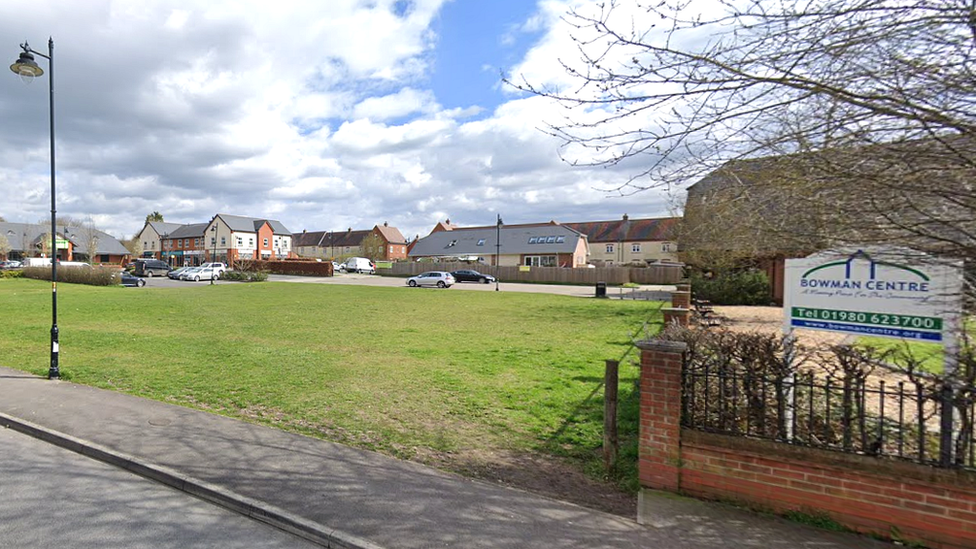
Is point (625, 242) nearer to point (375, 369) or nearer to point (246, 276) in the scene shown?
point (246, 276)

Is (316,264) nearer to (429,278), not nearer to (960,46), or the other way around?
(429,278)

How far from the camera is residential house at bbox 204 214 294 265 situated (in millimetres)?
77500

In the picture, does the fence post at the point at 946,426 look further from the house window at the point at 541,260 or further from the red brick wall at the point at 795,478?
the house window at the point at 541,260

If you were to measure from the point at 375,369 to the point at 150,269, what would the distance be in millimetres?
54073

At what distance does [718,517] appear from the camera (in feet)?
12.5

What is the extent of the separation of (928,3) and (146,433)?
793 cm

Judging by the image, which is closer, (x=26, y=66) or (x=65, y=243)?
(x=26, y=66)

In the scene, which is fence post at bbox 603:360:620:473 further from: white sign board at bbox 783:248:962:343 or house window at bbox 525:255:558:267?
house window at bbox 525:255:558:267

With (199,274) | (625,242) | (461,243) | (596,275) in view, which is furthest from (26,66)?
(625,242)

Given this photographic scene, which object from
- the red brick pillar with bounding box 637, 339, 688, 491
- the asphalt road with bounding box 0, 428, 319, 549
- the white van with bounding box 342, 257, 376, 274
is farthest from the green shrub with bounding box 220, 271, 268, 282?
the red brick pillar with bounding box 637, 339, 688, 491

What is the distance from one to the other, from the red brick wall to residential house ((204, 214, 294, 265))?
3228 inches

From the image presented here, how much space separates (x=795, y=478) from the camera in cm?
379

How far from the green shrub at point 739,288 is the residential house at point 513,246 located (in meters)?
35.4

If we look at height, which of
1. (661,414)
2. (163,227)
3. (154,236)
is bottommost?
(661,414)
